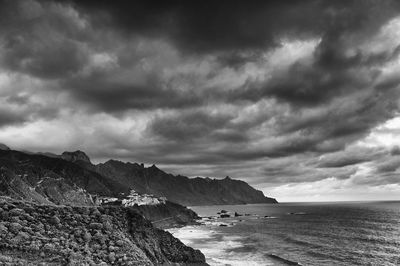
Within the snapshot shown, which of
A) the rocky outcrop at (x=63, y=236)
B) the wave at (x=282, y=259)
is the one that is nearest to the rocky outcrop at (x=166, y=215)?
the wave at (x=282, y=259)

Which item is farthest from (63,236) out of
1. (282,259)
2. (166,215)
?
(166,215)

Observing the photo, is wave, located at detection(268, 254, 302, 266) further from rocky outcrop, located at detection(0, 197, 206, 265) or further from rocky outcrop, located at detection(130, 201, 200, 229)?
rocky outcrop, located at detection(130, 201, 200, 229)

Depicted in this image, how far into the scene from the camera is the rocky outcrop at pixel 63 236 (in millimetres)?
23312

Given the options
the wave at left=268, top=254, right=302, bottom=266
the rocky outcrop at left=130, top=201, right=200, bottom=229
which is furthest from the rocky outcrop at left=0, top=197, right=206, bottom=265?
the rocky outcrop at left=130, top=201, right=200, bottom=229

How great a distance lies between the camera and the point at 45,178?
172125 mm

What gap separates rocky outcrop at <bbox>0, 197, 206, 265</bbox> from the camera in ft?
76.5

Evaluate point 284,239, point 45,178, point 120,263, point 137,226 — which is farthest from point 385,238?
point 45,178

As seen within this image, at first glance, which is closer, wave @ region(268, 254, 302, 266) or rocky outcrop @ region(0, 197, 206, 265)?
rocky outcrop @ region(0, 197, 206, 265)

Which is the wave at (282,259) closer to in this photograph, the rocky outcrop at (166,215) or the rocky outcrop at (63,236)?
the rocky outcrop at (63,236)

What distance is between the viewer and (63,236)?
2609 centimetres

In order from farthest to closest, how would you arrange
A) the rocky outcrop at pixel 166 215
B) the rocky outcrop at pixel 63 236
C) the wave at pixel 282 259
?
the rocky outcrop at pixel 166 215 < the wave at pixel 282 259 < the rocky outcrop at pixel 63 236

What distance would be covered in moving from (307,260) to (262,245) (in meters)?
22.6

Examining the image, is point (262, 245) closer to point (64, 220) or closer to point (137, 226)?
point (137, 226)

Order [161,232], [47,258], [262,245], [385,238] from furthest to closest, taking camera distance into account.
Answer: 1. [385,238]
2. [262,245]
3. [161,232]
4. [47,258]
